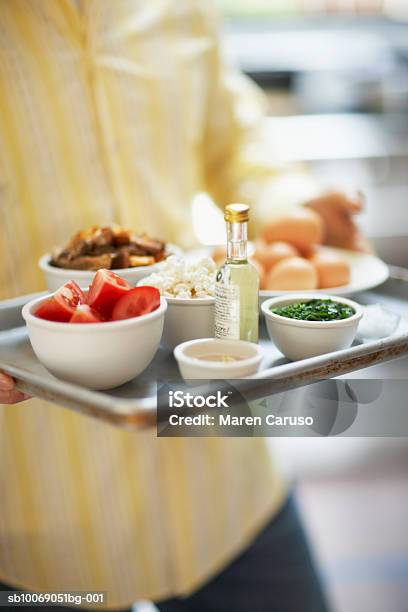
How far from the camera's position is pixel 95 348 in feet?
2.03

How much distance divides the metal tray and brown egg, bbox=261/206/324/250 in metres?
0.23

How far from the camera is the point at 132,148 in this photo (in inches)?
46.5

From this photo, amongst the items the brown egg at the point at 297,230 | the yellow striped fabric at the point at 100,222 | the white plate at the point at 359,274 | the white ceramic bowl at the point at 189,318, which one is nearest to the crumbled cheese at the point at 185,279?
the white ceramic bowl at the point at 189,318

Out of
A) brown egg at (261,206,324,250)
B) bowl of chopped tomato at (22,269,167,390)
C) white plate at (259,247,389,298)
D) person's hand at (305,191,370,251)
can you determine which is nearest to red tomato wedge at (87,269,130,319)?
bowl of chopped tomato at (22,269,167,390)

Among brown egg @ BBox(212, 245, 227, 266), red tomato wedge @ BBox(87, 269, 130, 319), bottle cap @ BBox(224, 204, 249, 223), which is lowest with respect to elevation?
brown egg @ BBox(212, 245, 227, 266)

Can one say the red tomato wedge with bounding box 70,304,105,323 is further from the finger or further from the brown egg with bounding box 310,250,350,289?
the brown egg with bounding box 310,250,350,289

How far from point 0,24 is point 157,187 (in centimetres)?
34

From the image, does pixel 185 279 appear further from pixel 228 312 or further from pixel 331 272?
pixel 331 272

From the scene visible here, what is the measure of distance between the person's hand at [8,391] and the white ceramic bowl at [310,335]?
0.80ft

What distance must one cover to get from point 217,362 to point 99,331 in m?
0.10

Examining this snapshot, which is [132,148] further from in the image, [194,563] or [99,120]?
[194,563]

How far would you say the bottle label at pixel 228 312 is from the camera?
2.15 feet

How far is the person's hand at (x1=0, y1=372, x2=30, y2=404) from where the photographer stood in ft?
2.12

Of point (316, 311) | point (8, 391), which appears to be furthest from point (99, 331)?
point (316, 311)
